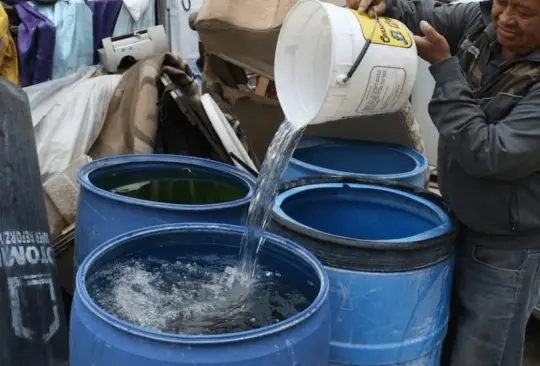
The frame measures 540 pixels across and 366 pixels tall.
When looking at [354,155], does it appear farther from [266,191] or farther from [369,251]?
[369,251]

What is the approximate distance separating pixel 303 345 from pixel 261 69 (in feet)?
5.81

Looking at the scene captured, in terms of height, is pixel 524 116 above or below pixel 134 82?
above

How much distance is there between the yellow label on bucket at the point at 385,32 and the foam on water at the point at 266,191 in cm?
30

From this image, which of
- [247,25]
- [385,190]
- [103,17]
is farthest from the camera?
[103,17]

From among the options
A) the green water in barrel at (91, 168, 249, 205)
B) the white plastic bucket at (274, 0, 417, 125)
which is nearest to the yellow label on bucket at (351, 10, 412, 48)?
the white plastic bucket at (274, 0, 417, 125)

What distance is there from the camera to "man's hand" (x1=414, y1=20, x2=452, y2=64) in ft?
5.35

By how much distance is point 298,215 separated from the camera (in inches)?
76.6

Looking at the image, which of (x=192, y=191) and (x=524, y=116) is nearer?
(x=524, y=116)

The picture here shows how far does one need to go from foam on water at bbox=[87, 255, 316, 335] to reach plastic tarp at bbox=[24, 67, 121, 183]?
3.50ft

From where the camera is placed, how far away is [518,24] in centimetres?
157

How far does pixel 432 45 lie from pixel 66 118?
1636mm


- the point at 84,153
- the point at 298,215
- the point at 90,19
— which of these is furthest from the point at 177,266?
the point at 90,19

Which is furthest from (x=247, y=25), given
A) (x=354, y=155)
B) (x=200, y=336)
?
(x=200, y=336)

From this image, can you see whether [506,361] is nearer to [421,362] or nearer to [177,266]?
[421,362]
